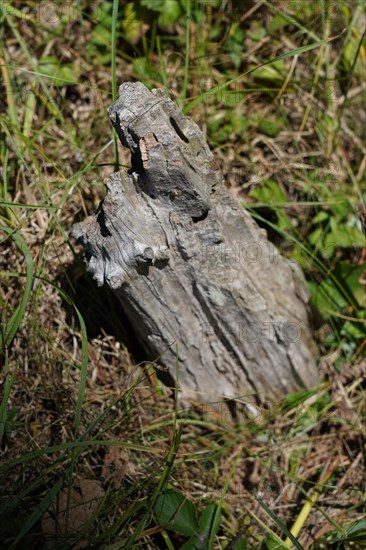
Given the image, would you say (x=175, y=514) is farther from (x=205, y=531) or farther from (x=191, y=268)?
(x=191, y=268)

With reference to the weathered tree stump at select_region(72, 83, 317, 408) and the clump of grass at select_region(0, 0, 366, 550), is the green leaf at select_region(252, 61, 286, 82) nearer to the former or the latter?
the clump of grass at select_region(0, 0, 366, 550)

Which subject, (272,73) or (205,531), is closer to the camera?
(205,531)

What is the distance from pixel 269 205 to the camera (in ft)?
7.86

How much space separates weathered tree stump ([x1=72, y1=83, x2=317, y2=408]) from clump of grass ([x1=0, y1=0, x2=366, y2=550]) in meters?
0.14

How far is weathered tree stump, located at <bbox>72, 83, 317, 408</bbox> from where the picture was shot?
65.6 inches

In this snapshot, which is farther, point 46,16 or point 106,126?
point 46,16

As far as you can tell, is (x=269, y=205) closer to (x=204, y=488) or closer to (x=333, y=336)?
(x=333, y=336)

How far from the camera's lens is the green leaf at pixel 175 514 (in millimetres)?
1812

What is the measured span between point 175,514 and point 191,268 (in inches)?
A: 31.4

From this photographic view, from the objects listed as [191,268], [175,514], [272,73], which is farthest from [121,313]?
[272,73]

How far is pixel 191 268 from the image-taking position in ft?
6.21

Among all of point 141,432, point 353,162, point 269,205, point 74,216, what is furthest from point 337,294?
point 74,216

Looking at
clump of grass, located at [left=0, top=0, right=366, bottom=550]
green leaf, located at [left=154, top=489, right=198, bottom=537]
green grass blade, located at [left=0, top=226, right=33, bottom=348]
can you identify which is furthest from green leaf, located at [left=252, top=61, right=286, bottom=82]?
green leaf, located at [left=154, top=489, right=198, bottom=537]

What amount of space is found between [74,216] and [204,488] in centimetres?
120
